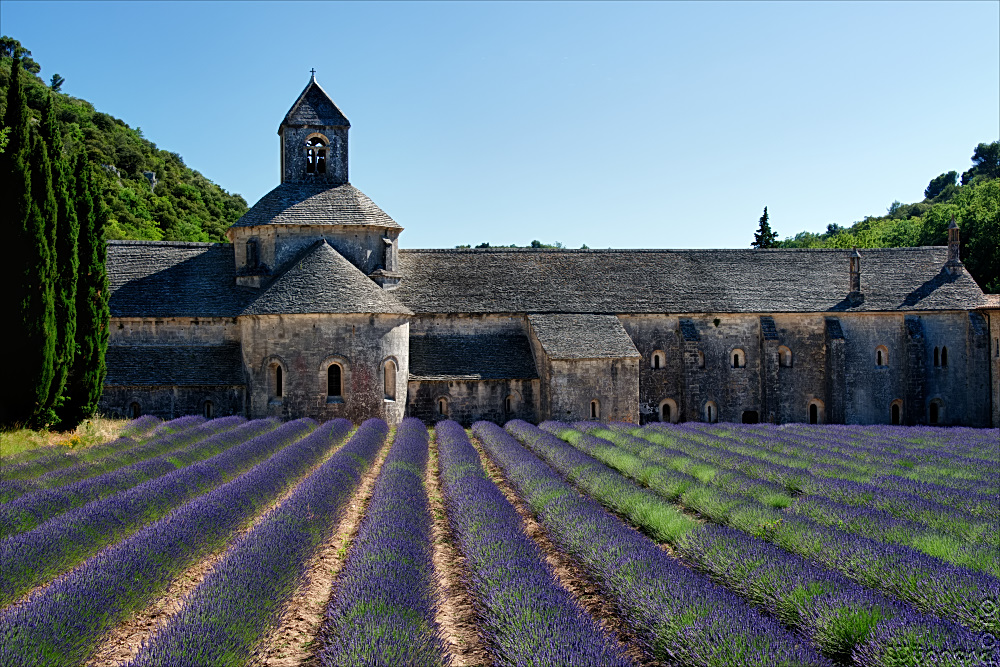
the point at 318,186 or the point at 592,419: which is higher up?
the point at 318,186

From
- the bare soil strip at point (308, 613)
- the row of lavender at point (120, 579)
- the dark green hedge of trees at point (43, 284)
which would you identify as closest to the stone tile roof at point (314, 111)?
the dark green hedge of trees at point (43, 284)

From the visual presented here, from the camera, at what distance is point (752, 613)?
6.62 meters

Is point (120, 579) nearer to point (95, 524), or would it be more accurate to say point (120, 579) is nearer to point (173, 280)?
point (95, 524)

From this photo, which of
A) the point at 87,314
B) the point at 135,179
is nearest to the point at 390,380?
the point at 87,314

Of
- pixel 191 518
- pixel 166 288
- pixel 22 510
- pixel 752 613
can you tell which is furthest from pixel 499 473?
pixel 166 288

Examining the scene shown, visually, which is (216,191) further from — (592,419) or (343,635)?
(343,635)

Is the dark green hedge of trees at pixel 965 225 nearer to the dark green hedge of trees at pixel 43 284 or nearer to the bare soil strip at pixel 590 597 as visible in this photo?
the bare soil strip at pixel 590 597

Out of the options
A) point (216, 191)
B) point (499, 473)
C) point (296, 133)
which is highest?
point (216, 191)

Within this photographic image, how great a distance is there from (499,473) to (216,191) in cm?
8675

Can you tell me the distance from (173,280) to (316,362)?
834cm

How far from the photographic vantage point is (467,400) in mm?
29609

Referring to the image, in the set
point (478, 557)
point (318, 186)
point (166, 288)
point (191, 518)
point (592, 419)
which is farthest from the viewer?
point (318, 186)

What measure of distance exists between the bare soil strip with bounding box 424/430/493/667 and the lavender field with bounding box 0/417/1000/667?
36 mm

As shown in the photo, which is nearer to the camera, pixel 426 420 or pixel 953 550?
pixel 953 550
